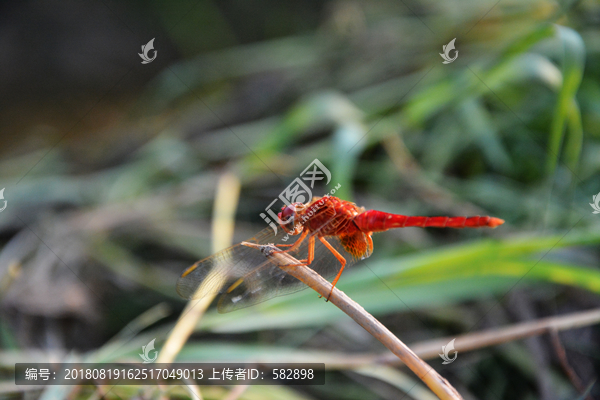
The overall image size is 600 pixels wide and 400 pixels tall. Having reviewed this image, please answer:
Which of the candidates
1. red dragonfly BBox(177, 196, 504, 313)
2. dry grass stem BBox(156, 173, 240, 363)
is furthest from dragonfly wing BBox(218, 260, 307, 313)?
Answer: dry grass stem BBox(156, 173, 240, 363)

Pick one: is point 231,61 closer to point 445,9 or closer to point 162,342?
point 445,9

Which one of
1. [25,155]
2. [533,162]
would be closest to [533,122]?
[533,162]

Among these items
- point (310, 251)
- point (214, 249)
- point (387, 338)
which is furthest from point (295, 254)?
point (214, 249)

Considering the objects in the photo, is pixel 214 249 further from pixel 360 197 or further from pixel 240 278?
pixel 360 197

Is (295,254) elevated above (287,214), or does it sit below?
below

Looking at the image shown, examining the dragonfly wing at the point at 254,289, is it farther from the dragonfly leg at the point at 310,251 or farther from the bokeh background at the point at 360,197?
the bokeh background at the point at 360,197

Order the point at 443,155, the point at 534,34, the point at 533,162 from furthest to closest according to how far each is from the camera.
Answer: the point at 443,155 → the point at 533,162 → the point at 534,34

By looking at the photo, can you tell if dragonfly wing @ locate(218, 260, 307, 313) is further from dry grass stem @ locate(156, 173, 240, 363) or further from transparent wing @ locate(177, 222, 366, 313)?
dry grass stem @ locate(156, 173, 240, 363)

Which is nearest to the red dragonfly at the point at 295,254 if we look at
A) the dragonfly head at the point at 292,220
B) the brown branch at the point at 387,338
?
the dragonfly head at the point at 292,220
